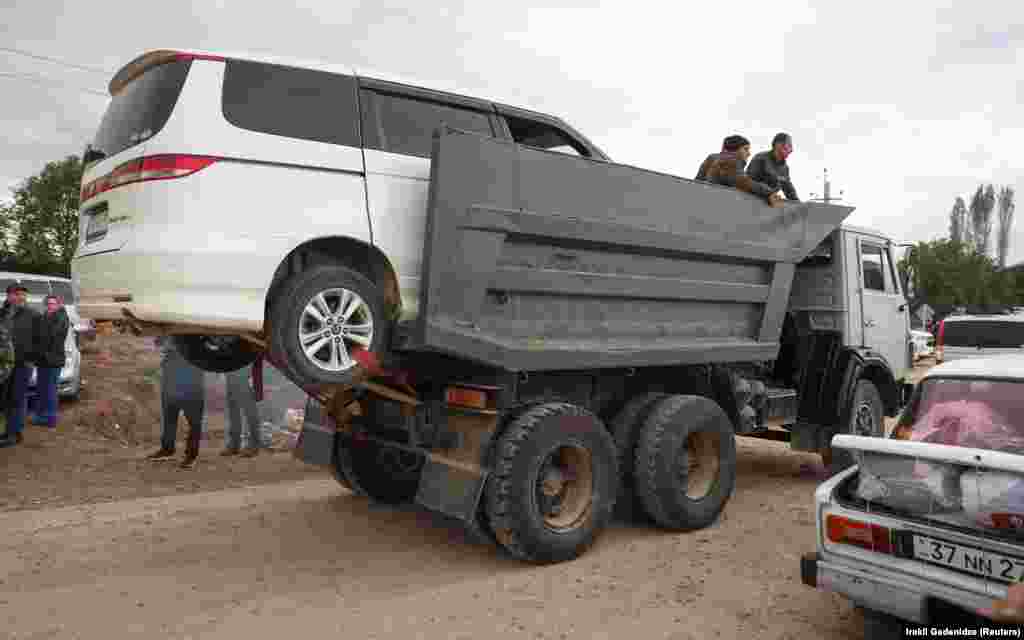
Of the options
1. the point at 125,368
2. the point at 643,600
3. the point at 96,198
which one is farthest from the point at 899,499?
the point at 125,368

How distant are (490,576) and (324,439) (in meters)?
2.10

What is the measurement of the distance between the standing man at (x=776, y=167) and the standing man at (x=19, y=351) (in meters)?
7.90

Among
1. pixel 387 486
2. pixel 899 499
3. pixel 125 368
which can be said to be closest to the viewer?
pixel 899 499

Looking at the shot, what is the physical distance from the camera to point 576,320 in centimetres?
518

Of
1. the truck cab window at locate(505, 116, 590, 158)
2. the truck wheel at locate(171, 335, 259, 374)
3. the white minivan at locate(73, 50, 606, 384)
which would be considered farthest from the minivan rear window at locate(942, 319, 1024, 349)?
the truck wheel at locate(171, 335, 259, 374)

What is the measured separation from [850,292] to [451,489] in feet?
15.1

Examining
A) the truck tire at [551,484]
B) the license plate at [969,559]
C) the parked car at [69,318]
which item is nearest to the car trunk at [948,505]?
the license plate at [969,559]

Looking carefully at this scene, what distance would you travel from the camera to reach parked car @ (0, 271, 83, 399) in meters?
9.95

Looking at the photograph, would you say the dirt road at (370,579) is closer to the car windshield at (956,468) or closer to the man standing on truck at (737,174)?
the car windshield at (956,468)

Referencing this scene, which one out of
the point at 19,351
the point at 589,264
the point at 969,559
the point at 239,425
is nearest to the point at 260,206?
the point at 589,264

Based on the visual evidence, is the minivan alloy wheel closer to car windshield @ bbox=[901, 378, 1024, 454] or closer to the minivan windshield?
car windshield @ bbox=[901, 378, 1024, 454]

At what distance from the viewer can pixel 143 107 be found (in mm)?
4398

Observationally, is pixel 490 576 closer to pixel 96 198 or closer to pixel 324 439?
pixel 324 439

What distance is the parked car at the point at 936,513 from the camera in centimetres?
314
